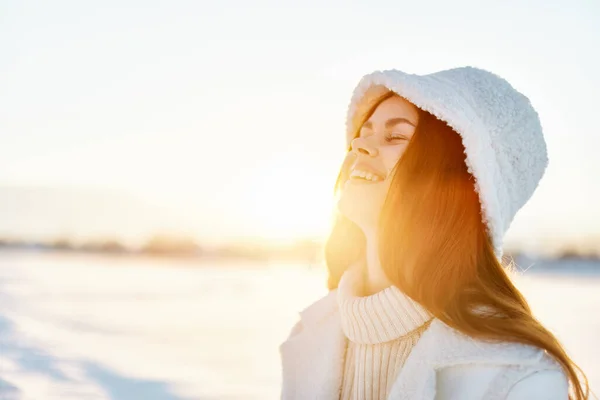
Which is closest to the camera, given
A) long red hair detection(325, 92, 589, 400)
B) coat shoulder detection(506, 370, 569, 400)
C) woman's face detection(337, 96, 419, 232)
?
coat shoulder detection(506, 370, 569, 400)

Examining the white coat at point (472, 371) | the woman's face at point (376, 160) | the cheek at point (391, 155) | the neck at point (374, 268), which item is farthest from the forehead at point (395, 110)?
the white coat at point (472, 371)

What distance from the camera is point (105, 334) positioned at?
203 inches

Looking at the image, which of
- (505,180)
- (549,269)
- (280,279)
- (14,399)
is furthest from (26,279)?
(549,269)

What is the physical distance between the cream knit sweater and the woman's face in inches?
9.7

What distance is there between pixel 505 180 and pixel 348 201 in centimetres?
48

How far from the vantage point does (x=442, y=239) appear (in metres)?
1.81

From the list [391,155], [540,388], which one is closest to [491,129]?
[391,155]

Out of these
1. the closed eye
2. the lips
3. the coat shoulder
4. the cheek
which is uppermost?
the closed eye

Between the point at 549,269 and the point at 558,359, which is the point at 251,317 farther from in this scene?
the point at 549,269

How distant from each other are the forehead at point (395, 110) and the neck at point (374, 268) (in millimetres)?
369

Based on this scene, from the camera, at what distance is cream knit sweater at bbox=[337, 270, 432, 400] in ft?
6.17

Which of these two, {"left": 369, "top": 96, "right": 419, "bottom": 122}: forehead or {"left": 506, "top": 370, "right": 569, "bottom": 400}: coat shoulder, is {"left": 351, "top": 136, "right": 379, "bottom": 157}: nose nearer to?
{"left": 369, "top": 96, "right": 419, "bottom": 122}: forehead

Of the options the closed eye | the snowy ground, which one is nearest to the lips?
the closed eye

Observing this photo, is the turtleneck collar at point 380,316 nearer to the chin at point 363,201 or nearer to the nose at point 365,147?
the chin at point 363,201
